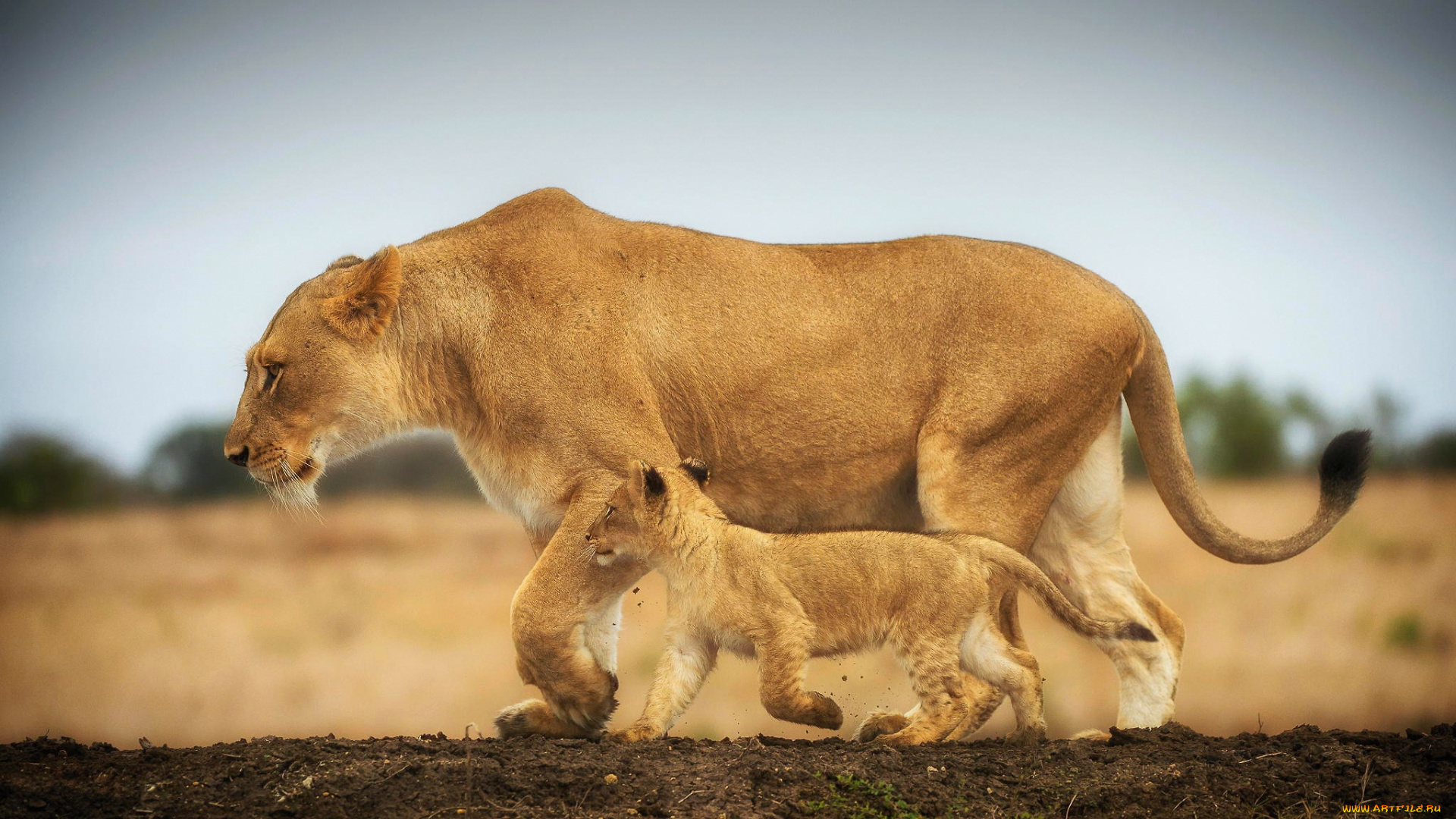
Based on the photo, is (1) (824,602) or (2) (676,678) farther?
(2) (676,678)

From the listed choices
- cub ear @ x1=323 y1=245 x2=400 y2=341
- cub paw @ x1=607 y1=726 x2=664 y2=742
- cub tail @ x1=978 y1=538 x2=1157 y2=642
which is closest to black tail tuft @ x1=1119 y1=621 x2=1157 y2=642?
cub tail @ x1=978 y1=538 x2=1157 y2=642

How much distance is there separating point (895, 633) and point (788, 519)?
1128mm

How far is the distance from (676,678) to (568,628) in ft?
1.91

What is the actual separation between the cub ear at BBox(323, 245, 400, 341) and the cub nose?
795mm

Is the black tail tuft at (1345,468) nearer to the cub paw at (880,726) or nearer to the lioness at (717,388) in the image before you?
the lioness at (717,388)

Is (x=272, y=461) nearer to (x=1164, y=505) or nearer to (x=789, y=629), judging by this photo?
(x=789, y=629)

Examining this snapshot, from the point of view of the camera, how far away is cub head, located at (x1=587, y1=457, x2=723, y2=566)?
600 cm

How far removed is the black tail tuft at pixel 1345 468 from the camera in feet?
22.7

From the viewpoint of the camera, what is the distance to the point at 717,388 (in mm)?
6629

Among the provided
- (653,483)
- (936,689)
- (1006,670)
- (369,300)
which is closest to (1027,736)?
(1006,670)

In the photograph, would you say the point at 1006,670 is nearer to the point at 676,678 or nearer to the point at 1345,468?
the point at 676,678

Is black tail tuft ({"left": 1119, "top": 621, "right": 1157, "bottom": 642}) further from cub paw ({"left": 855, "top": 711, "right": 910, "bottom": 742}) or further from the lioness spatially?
cub paw ({"left": 855, "top": 711, "right": 910, "bottom": 742})

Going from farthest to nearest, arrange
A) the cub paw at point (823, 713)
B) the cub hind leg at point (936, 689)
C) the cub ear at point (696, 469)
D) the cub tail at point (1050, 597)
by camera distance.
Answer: the cub ear at point (696, 469)
the cub tail at point (1050, 597)
the cub hind leg at point (936, 689)
the cub paw at point (823, 713)

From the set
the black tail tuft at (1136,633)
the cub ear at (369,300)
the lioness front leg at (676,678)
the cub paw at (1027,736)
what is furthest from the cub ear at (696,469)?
the black tail tuft at (1136,633)
